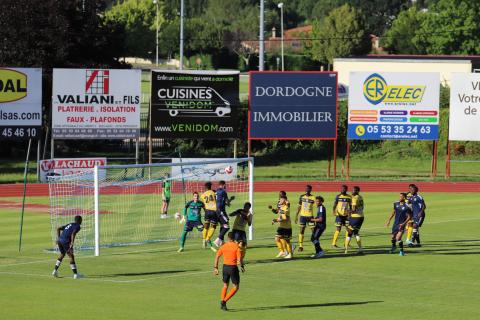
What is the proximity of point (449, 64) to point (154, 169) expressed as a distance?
4229cm

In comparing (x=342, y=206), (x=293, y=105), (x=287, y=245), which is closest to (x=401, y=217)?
(x=342, y=206)

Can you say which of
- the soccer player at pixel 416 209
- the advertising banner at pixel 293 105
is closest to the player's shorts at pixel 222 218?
the soccer player at pixel 416 209

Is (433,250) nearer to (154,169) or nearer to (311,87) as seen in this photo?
(311,87)

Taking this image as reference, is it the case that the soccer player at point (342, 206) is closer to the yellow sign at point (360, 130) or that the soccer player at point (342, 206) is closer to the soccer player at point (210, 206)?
the soccer player at point (210, 206)

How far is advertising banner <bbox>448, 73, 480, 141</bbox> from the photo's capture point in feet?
193

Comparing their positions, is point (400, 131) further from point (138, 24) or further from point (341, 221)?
point (138, 24)

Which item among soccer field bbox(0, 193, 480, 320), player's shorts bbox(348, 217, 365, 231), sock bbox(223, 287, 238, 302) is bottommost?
soccer field bbox(0, 193, 480, 320)

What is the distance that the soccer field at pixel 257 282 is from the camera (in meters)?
25.1

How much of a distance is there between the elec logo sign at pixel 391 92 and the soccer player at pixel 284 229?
87.5 ft

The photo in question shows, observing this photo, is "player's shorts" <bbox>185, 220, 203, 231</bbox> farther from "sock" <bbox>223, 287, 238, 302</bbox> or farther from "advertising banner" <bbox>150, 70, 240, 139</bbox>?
"advertising banner" <bbox>150, 70, 240, 139</bbox>

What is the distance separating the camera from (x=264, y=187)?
56.1 metres

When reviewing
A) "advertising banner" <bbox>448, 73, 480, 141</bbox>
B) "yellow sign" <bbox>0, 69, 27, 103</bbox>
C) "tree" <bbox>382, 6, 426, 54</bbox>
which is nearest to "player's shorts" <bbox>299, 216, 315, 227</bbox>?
"yellow sign" <bbox>0, 69, 27, 103</bbox>

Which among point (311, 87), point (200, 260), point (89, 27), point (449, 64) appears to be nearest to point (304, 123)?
point (311, 87)

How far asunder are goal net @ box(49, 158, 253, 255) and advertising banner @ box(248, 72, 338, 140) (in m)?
2.99
